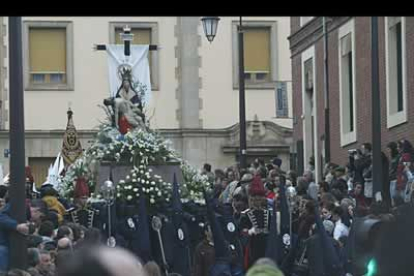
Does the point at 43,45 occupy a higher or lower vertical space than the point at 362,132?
higher

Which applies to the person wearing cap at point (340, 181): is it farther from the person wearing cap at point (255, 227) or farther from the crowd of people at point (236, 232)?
the person wearing cap at point (255, 227)

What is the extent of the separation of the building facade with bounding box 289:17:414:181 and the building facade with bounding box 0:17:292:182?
24.2ft

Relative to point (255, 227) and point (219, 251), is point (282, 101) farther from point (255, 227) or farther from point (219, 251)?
point (219, 251)

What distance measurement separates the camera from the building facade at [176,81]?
46.7 m

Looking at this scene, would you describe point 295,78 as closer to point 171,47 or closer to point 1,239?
point 171,47

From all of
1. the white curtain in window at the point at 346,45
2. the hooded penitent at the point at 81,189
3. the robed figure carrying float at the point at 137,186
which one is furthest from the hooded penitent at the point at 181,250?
the white curtain in window at the point at 346,45

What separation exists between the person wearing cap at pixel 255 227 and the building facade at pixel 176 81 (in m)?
29.9

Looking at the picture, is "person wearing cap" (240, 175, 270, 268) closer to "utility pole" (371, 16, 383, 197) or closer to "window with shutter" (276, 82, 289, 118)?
"utility pole" (371, 16, 383, 197)

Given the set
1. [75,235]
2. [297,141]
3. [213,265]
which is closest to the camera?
[75,235]

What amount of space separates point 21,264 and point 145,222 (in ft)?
11.9

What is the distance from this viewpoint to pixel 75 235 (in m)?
14.6
